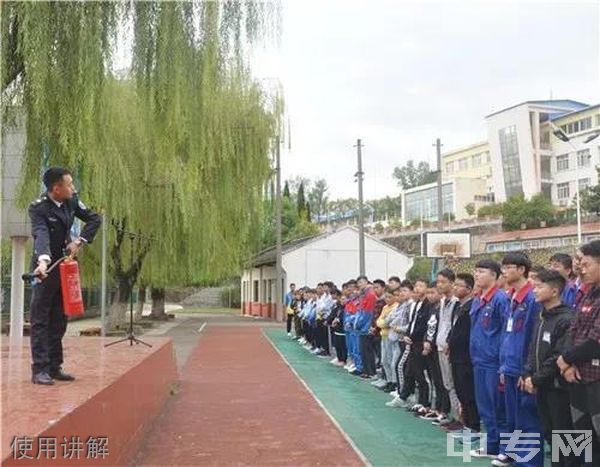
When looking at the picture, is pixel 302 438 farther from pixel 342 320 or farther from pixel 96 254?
pixel 96 254

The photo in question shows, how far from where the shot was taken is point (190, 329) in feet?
81.6

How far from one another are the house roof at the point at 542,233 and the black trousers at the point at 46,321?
143ft

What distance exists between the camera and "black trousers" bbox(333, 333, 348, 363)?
1360 centimetres

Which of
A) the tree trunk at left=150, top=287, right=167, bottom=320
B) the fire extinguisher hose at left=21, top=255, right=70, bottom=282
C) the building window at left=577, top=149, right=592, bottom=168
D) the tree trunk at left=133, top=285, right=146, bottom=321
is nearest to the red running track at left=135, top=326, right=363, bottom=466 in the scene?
the fire extinguisher hose at left=21, top=255, right=70, bottom=282

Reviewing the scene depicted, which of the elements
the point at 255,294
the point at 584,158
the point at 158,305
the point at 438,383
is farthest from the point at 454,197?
the point at 438,383

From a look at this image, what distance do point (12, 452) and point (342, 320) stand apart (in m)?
10.6

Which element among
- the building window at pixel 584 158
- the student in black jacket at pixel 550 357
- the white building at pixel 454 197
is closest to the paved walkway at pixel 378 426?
the student in black jacket at pixel 550 357

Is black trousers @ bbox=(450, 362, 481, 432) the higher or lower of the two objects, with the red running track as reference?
higher

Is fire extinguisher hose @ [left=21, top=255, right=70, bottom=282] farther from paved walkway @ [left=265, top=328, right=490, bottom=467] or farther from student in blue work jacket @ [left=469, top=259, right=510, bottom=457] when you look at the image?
student in blue work jacket @ [left=469, top=259, right=510, bottom=457]

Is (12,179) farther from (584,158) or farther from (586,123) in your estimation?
(586,123)

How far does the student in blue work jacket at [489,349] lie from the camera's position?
6.00 metres

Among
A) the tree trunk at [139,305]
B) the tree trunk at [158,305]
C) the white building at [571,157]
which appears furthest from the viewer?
the white building at [571,157]

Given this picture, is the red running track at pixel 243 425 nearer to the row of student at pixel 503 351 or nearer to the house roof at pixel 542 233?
the row of student at pixel 503 351

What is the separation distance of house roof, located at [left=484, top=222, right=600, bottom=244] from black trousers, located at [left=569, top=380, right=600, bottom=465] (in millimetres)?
42646
